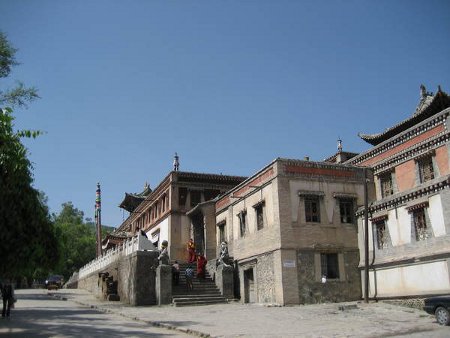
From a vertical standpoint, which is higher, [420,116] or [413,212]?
[420,116]

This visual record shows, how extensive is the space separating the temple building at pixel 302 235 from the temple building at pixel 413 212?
0.95m

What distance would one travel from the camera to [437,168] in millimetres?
19859

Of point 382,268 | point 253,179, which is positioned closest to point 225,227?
point 253,179

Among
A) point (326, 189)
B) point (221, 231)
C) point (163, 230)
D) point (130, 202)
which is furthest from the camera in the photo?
point (130, 202)

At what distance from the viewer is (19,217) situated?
9.95m

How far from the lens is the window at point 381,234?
20127 mm

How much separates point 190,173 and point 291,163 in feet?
44.6

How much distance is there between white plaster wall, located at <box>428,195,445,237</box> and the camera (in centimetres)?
1723

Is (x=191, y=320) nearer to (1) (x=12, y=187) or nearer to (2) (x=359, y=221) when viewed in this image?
(1) (x=12, y=187)

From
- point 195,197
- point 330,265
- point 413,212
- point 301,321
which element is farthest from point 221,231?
point 301,321

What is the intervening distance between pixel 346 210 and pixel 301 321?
360 inches

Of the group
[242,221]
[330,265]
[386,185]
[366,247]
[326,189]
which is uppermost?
[386,185]

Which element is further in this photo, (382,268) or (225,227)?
(225,227)

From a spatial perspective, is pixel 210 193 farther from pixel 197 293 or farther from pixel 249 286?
pixel 249 286
